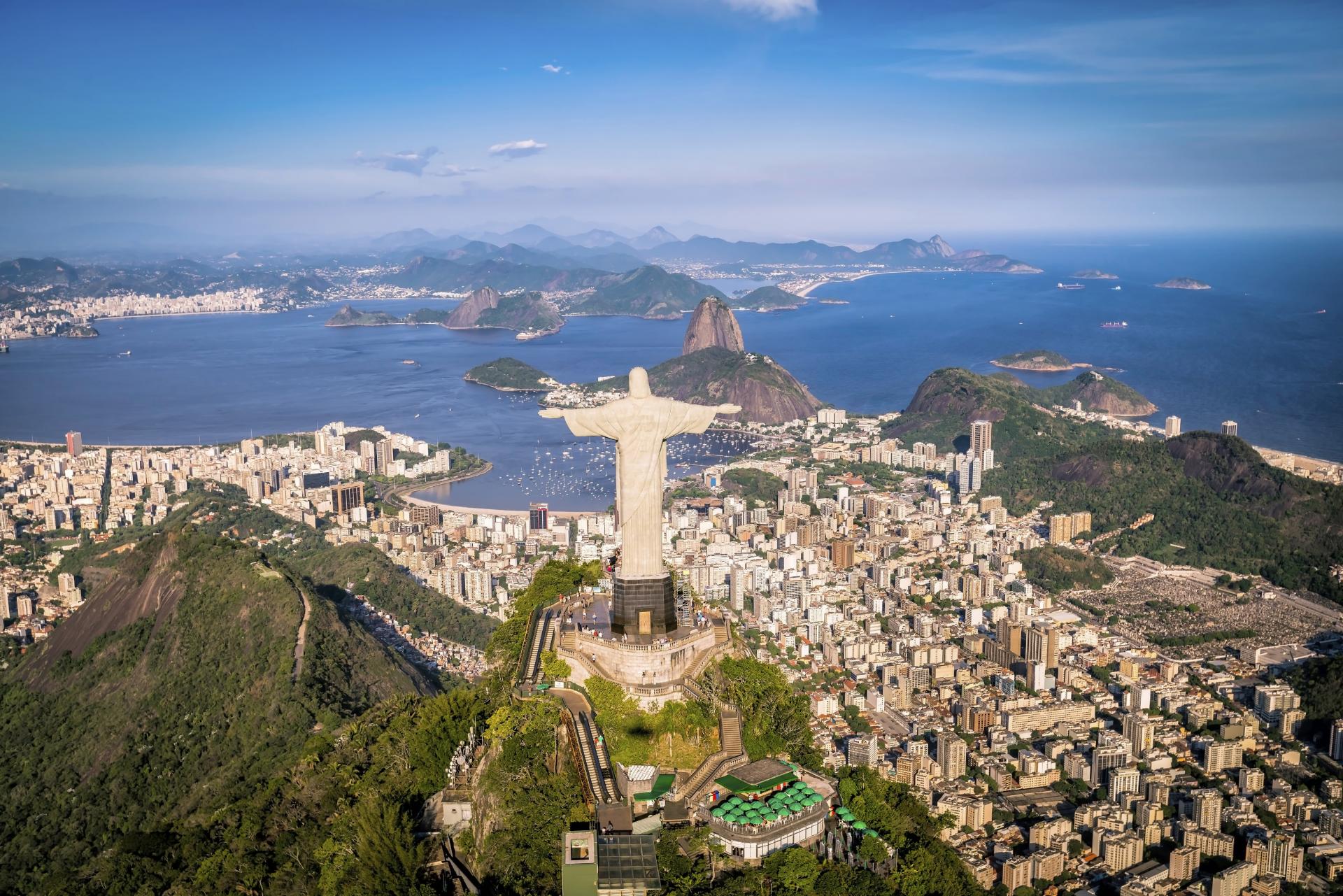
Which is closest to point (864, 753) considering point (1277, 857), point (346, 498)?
point (1277, 857)

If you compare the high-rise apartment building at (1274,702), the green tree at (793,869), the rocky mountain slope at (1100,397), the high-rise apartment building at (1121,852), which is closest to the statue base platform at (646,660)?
the green tree at (793,869)

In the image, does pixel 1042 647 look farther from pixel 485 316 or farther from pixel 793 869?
pixel 485 316

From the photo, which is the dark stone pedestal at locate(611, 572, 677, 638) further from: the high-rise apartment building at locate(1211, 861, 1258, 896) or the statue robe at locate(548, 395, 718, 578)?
the high-rise apartment building at locate(1211, 861, 1258, 896)

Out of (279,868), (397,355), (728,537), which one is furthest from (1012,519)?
(397,355)

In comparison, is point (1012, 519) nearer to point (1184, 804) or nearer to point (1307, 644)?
point (1307, 644)

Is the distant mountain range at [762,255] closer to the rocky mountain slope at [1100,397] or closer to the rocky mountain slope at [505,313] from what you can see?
the rocky mountain slope at [505,313]
